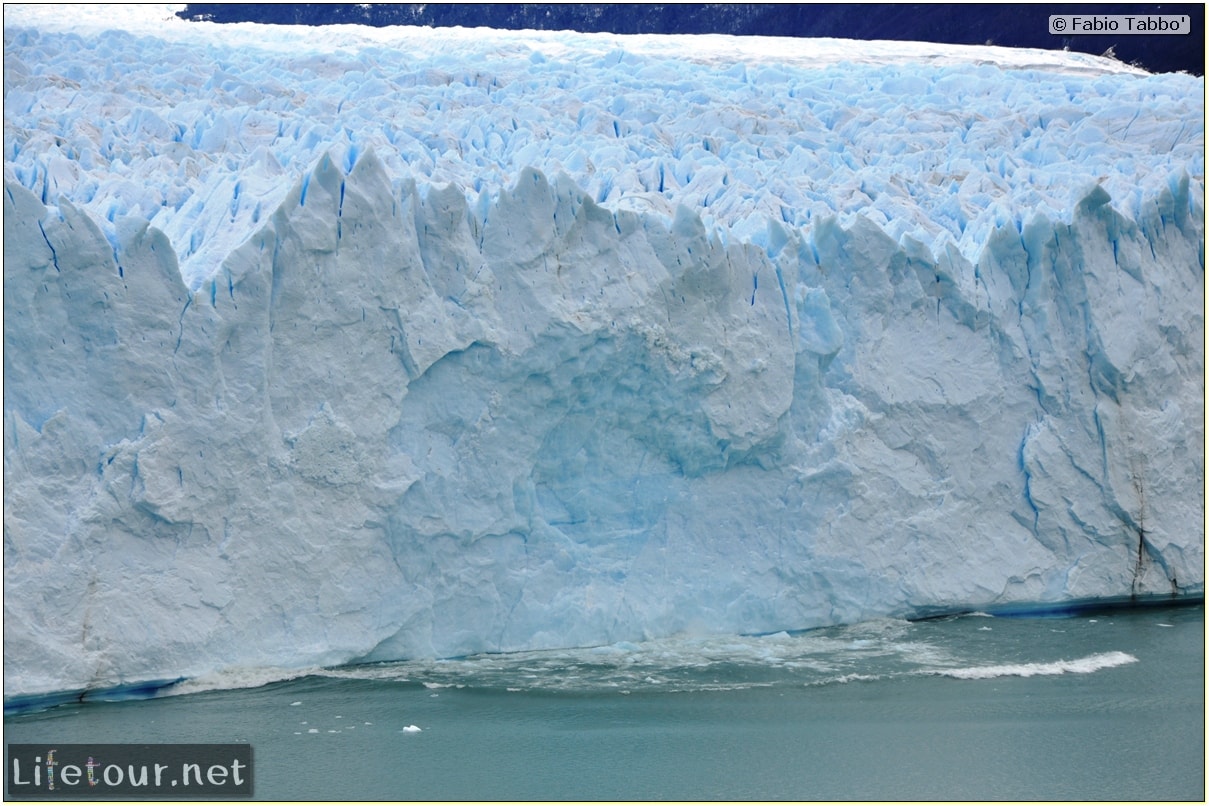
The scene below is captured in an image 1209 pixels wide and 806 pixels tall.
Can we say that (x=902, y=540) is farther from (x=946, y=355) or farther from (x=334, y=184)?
(x=334, y=184)

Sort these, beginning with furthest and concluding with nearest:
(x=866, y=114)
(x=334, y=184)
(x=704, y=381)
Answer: (x=866, y=114) < (x=704, y=381) < (x=334, y=184)

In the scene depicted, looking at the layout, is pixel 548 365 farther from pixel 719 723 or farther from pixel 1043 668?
pixel 1043 668

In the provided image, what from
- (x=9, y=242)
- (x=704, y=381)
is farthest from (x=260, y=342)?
(x=704, y=381)

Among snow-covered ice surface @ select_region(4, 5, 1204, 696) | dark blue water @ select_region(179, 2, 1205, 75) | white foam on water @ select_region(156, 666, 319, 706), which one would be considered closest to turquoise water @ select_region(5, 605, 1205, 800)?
white foam on water @ select_region(156, 666, 319, 706)

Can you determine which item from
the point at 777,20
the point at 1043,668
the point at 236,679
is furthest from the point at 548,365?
the point at 777,20

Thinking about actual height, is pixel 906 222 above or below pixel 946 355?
above

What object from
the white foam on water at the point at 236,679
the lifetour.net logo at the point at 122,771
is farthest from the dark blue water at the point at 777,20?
the lifetour.net logo at the point at 122,771

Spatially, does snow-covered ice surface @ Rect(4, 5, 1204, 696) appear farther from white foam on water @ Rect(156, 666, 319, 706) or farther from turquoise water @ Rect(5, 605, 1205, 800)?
turquoise water @ Rect(5, 605, 1205, 800)
